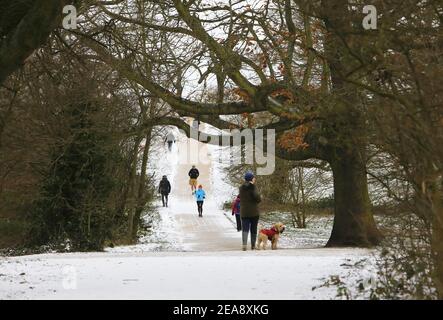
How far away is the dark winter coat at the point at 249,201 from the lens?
17891 mm

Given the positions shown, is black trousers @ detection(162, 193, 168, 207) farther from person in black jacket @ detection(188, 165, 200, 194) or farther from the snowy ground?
the snowy ground

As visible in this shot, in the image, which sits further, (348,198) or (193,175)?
(193,175)

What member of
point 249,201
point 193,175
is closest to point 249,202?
point 249,201

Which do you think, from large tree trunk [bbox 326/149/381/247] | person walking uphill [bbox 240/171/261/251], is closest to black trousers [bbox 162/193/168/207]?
large tree trunk [bbox 326/149/381/247]

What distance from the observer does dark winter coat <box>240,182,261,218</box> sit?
704 inches

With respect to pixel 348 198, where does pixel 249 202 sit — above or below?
below

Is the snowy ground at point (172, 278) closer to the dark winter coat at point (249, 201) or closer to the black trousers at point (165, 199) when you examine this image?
the dark winter coat at point (249, 201)

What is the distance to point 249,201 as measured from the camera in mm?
17891

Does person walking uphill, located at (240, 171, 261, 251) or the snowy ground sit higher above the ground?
person walking uphill, located at (240, 171, 261, 251)

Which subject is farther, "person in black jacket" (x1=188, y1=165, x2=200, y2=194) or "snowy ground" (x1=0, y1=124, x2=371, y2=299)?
"person in black jacket" (x1=188, y1=165, x2=200, y2=194)

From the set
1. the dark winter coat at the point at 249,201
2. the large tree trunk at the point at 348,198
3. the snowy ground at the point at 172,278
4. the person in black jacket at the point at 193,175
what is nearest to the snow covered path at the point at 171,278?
the snowy ground at the point at 172,278

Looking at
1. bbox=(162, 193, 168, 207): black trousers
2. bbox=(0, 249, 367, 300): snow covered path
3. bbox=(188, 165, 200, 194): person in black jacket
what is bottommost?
bbox=(0, 249, 367, 300): snow covered path

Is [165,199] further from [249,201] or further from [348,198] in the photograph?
[249,201]
